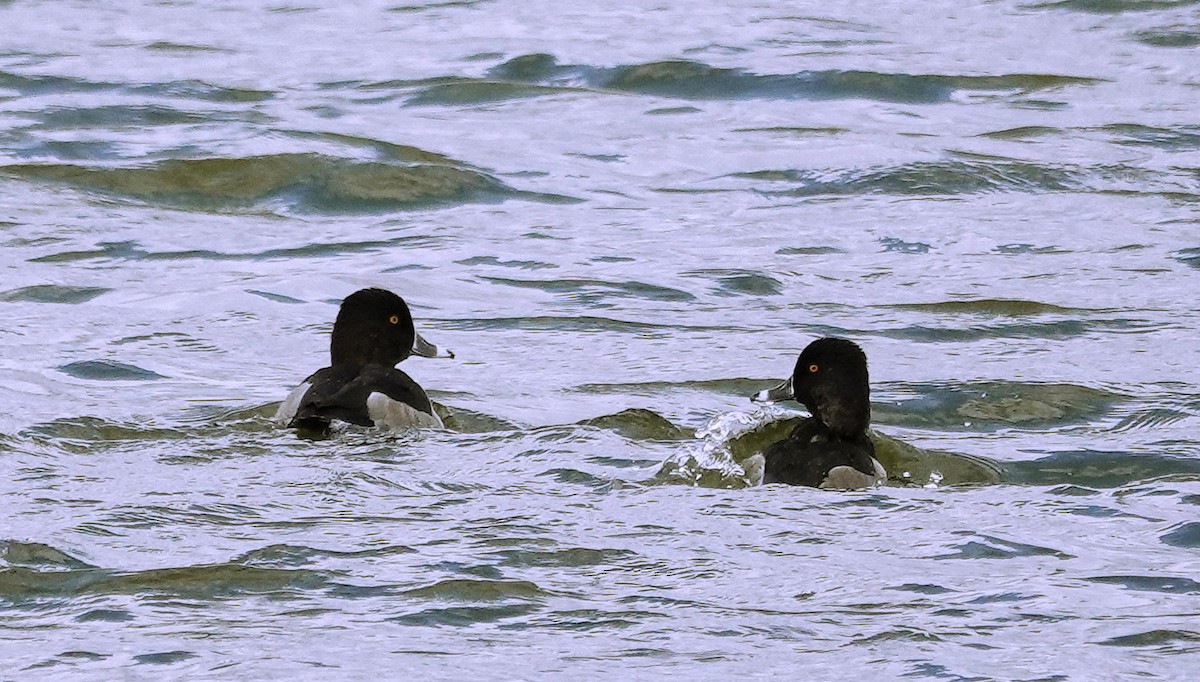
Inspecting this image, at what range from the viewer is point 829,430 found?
9.00 m

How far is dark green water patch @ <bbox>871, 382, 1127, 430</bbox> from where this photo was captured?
10195 millimetres

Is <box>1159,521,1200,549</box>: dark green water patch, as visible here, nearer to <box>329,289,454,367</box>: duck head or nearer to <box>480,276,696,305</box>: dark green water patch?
<box>329,289,454,367</box>: duck head

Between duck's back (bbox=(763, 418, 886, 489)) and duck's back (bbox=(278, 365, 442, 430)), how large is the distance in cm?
160

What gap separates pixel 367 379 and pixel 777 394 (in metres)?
1.82

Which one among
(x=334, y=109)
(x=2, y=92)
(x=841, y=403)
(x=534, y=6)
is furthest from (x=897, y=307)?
(x=534, y=6)

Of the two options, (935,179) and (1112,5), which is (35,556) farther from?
(1112,5)

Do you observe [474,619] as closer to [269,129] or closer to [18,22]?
[269,129]

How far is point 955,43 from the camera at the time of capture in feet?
76.0

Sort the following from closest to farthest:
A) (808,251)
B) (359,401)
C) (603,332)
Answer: (359,401)
(603,332)
(808,251)

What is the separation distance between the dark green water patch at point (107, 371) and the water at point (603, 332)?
4 cm

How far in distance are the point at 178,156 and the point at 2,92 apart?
3.84m

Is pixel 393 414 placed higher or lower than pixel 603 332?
higher

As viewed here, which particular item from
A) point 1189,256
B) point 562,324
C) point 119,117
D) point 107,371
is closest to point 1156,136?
point 1189,256

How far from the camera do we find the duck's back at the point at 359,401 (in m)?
9.43
